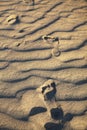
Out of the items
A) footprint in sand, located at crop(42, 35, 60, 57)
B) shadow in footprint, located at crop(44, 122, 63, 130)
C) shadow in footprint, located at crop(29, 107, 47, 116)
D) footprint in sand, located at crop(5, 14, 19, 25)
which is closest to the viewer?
shadow in footprint, located at crop(44, 122, 63, 130)

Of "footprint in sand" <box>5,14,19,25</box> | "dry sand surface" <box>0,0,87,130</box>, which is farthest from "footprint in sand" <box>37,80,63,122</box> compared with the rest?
"footprint in sand" <box>5,14,19,25</box>

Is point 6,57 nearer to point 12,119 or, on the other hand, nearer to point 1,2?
point 12,119

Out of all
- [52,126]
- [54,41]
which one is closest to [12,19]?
[54,41]

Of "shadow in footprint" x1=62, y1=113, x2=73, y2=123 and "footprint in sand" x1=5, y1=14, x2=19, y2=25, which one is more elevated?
"footprint in sand" x1=5, y1=14, x2=19, y2=25

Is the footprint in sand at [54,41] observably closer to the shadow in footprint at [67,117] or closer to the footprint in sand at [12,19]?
the footprint in sand at [12,19]

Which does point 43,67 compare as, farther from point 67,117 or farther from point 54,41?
point 67,117

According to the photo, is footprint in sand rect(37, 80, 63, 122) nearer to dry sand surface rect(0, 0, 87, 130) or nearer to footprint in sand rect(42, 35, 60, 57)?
dry sand surface rect(0, 0, 87, 130)

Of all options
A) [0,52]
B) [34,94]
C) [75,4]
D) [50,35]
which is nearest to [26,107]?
[34,94]

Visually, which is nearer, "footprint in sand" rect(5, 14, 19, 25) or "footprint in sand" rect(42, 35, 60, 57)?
"footprint in sand" rect(42, 35, 60, 57)

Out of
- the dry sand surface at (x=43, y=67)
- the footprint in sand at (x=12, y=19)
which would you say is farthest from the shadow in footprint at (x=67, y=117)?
the footprint in sand at (x=12, y=19)
